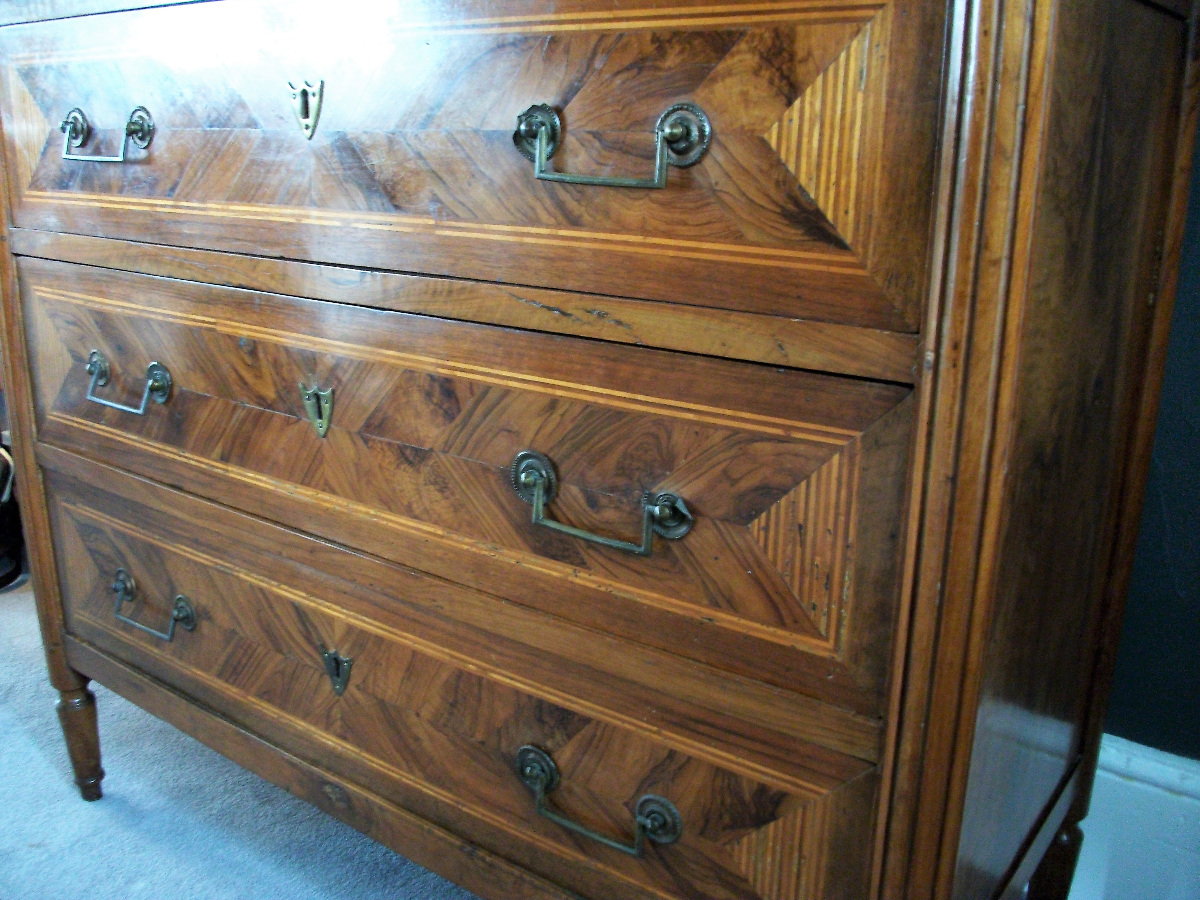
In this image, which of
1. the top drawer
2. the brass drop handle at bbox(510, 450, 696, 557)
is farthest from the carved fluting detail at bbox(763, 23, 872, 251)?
the brass drop handle at bbox(510, 450, 696, 557)

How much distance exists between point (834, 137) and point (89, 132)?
2.81 ft

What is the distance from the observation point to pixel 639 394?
74 cm

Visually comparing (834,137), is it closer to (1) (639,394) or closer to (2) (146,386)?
(1) (639,394)

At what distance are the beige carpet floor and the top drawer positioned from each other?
2.77ft

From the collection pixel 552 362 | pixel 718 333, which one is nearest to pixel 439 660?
pixel 552 362

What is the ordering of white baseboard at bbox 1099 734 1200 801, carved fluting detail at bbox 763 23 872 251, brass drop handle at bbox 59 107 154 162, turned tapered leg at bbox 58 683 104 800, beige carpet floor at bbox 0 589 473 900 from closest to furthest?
carved fluting detail at bbox 763 23 872 251, brass drop handle at bbox 59 107 154 162, white baseboard at bbox 1099 734 1200 801, beige carpet floor at bbox 0 589 473 900, turned tapered leg at bbox 58 683 104 800

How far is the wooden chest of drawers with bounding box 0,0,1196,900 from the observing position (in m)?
0.63

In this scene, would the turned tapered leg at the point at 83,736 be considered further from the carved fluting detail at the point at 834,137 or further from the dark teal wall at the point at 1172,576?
the dark teal wall at the point at 1172,576

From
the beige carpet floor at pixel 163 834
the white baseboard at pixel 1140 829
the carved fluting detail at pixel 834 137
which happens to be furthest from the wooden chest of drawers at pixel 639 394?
the beige carpet floor at pixel 163 834

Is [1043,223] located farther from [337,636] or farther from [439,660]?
[337,636]

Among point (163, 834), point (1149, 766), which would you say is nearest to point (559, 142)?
point (1149, 766)

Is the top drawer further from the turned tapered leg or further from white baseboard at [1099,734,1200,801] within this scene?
white baseboard at [1099,734,1200,801]

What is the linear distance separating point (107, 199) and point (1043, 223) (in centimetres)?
95

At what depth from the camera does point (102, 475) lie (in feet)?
3.98
